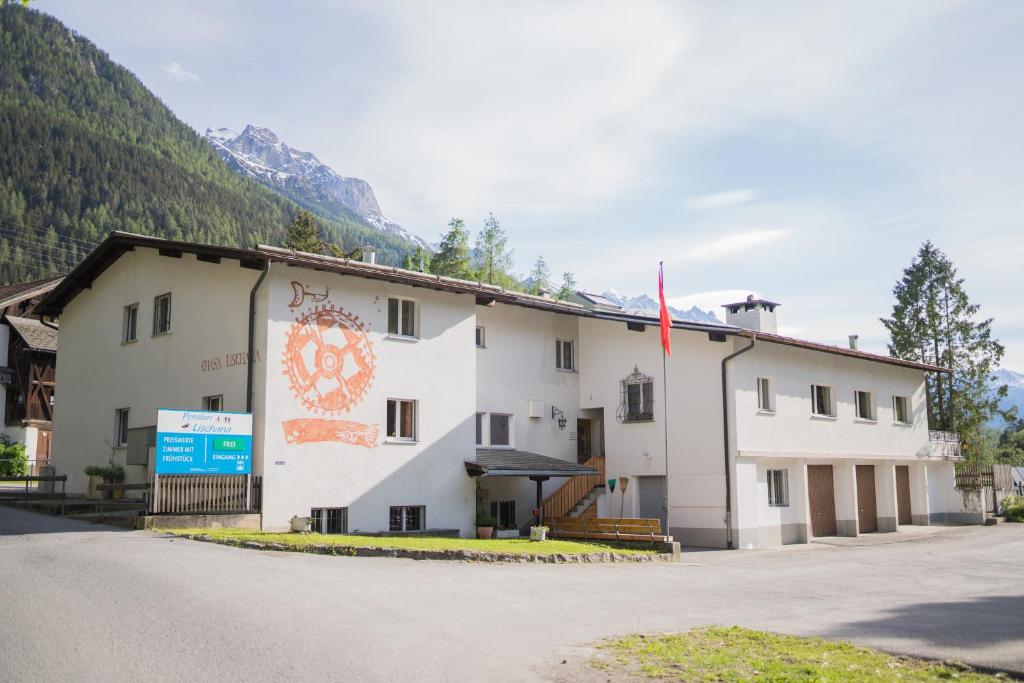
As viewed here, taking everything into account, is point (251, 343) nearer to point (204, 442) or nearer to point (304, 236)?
point (204, 442)

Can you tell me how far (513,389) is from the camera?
28.4 meters

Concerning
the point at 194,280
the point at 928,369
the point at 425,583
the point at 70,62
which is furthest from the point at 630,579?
the point at 70,62

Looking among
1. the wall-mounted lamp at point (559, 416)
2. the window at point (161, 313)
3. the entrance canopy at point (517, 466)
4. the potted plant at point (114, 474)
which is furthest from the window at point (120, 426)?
the wall-mounted lamp at point (559, 416)

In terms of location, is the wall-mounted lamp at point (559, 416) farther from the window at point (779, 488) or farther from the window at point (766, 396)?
the window at point (779, 488)

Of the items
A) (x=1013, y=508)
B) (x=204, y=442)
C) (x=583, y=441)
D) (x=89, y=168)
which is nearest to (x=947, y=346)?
(x=1013, y=508)

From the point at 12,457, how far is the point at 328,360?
29.6 metres

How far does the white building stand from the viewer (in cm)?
2180

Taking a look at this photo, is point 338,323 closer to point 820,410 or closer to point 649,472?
point 649,472

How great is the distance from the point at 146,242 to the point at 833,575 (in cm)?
1939

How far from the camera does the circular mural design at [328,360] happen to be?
21.5m

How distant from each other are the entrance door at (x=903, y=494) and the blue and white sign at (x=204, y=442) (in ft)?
87.9

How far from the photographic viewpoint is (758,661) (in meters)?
8.41

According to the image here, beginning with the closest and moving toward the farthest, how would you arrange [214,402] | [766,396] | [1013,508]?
[214,402]
[766,396]
[1013,508]

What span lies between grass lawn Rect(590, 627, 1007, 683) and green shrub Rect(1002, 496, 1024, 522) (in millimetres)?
32943
